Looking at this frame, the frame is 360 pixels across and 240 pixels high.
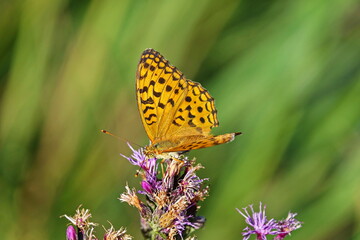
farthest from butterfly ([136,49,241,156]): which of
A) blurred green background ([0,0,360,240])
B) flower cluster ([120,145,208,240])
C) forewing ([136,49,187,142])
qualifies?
blurred green background ([0,0,360,240])

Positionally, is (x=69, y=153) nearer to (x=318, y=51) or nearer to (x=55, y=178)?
(x=55, y=178)

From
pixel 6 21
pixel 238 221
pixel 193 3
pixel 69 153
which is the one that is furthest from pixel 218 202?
pixel 6 21

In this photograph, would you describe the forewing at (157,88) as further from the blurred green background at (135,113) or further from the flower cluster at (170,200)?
the blurred green background at (135,113)

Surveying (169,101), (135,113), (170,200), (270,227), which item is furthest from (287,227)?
(135,113)

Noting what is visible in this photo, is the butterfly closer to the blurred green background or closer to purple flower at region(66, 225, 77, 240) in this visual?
Result: purple flower at region(66, 225, 77, 240)

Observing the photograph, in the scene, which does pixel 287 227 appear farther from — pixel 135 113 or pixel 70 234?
pixel 135 113

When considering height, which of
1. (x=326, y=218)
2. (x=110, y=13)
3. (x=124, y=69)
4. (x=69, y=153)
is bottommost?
(x=326, y=218)
